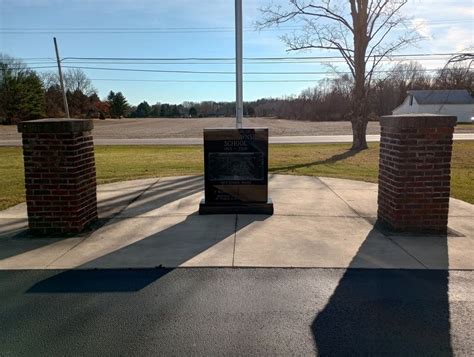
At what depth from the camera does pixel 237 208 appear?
6.53m

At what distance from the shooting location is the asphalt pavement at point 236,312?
9.45ft

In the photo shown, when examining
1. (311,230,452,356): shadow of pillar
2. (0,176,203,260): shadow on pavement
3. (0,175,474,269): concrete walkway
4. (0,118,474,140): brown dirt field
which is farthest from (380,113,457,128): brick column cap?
(0,118,474,140): brown dirt field

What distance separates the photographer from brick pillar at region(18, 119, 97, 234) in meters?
5.31

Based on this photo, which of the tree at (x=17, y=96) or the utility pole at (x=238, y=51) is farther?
the tree at (x=17, y=96)

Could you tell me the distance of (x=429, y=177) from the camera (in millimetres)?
5500

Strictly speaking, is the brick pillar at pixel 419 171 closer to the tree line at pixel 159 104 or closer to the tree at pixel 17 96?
the tree line at pixel 159 104

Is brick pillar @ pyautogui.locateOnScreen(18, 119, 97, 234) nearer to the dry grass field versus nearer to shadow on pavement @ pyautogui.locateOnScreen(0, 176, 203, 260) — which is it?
shadow on pavement @ pyautogui.locateOnScreen(0, 176, 203, 260)

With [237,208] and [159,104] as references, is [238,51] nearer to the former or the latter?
[237,208]

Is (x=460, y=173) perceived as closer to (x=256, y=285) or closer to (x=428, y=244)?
(x=428, y=244)

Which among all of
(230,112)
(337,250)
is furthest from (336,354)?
(230,112)

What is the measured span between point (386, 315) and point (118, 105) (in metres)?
112

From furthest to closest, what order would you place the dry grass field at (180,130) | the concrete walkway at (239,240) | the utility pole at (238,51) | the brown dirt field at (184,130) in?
the brown dirt field at (184,130), the dry grass field at (180,130), the utility pole at (238,51), the concrete walkway at (239,240)

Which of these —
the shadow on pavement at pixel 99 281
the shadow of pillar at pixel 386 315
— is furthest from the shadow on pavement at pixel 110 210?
the shadow of pillar at pixel 386 315

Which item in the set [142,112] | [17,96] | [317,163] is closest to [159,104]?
[142,112]
